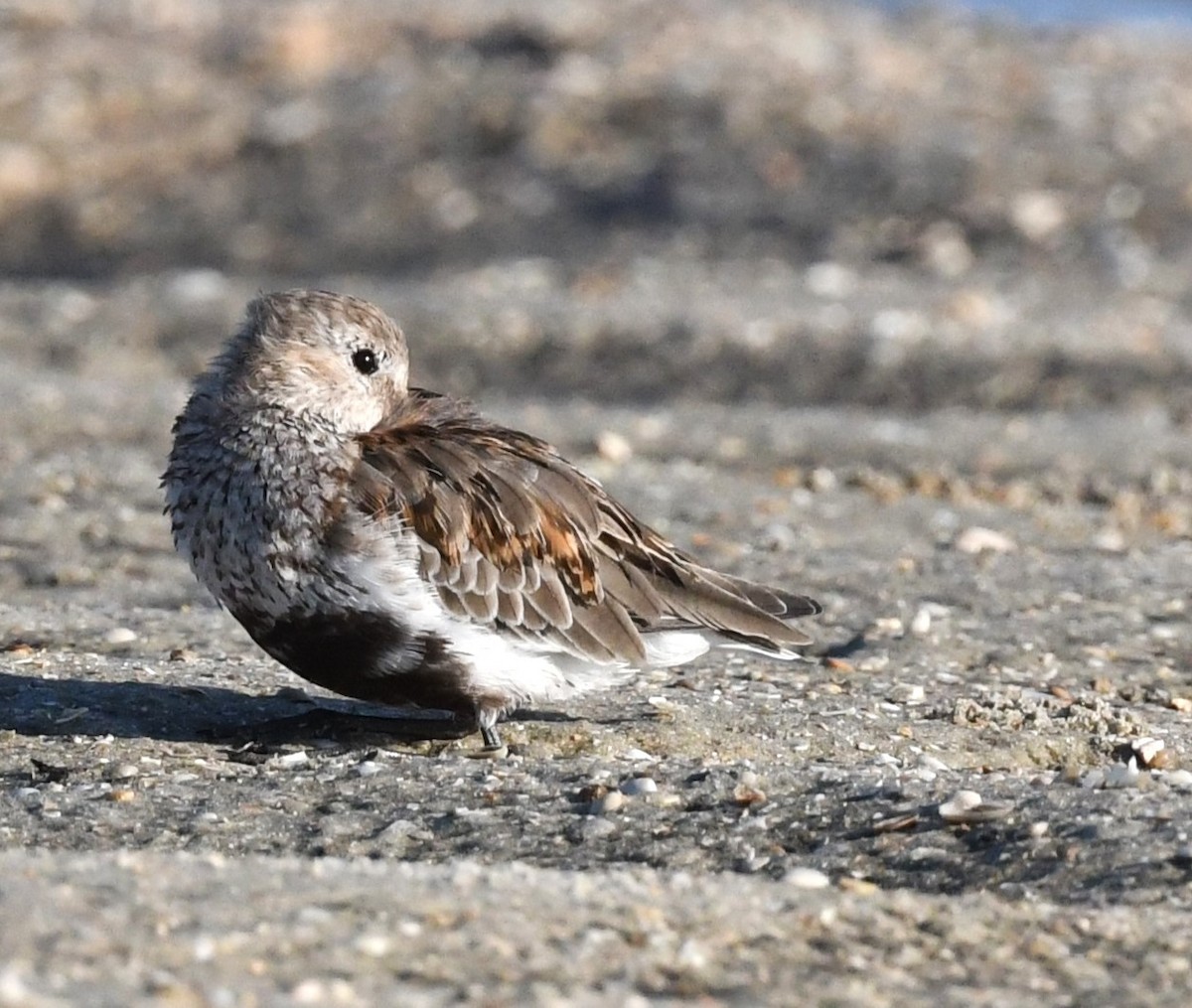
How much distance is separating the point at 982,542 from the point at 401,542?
4.07 meters

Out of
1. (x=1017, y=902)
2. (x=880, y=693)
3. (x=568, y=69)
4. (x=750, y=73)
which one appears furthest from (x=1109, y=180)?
→ (x=1017, y=902)

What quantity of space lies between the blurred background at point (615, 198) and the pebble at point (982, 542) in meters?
2.93

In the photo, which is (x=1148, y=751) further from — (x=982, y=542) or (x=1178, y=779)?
(x=982, y=542)

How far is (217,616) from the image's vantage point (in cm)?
820

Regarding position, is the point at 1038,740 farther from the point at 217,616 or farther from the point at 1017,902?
the point at 217,616

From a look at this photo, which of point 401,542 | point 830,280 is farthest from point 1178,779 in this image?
point 830,280

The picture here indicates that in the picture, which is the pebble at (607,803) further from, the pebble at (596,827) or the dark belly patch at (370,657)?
the dark belly patch at (370,657)

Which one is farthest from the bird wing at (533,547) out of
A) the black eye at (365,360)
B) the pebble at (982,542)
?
the pebble at (982,542)

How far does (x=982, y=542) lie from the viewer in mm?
9531

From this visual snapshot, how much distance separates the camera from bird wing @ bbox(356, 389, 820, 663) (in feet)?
20.7

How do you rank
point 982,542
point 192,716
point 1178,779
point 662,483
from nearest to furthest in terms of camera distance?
point 1178,779 → point 192,716 → point 982,542 → point 662,483

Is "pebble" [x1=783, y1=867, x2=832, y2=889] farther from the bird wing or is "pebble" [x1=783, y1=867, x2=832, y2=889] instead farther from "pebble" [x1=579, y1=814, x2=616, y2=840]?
the bird wing

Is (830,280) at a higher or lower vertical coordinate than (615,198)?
lower

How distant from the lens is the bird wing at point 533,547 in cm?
630
